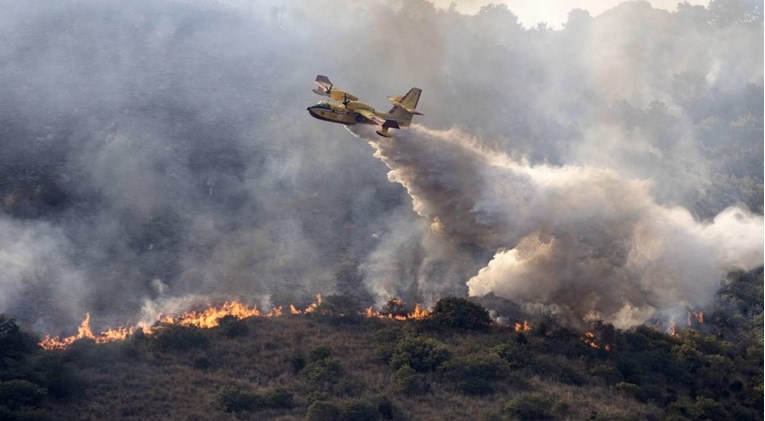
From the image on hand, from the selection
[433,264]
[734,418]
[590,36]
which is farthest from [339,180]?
[590,36]

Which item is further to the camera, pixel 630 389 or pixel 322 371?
pixel 630 389

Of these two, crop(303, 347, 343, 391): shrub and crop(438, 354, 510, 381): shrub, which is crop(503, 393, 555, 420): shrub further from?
crop(303, 347, 343, 391): shrub

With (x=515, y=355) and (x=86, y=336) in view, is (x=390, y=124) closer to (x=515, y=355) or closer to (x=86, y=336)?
(x=515, y=355)

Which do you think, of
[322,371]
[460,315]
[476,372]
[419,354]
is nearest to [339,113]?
[419,354]

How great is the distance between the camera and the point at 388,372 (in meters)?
48.6

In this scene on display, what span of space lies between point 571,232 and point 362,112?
53.2 ft

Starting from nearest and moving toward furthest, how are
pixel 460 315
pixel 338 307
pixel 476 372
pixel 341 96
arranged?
pixel 476 372 → pixel 341 96 → pixel 460 315 → pixel 338 307

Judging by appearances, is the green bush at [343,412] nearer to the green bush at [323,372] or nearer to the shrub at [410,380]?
the green bush at [323,372]

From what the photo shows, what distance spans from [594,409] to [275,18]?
256 feet

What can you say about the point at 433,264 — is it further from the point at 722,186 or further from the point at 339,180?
the point at 722,186

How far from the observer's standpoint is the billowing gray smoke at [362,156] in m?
53.1

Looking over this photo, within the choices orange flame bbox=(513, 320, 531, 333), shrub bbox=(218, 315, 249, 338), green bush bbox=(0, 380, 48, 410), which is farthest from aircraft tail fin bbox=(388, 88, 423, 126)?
green bush bbox=(0, 380, 48, 410)

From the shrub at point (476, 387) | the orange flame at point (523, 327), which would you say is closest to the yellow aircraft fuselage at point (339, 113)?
the shrub at point (476, 387)

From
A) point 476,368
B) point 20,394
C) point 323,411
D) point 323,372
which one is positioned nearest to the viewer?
point 20,394
